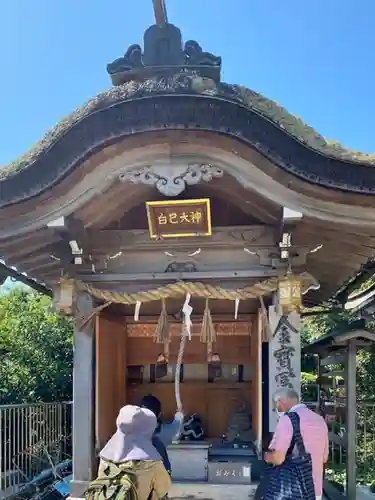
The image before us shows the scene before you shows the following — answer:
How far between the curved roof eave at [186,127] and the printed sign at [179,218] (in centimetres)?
71

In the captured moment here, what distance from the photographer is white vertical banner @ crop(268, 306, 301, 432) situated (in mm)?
5363

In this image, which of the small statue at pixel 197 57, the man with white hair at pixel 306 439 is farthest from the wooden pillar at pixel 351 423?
the small statue at pixel 197 57

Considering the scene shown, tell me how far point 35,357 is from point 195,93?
7.97 meters

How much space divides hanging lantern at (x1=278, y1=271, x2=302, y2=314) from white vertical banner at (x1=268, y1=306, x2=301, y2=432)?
0.97 ft

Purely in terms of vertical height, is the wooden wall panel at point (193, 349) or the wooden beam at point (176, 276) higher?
the wooden beam at point (176, 276)

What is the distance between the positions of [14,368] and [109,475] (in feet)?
25.7

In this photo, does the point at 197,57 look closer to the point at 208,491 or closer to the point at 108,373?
the point at 108,373

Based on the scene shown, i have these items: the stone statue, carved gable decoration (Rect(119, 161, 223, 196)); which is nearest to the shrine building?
carved gable decoration (Rect(119, 161, 223, 196))

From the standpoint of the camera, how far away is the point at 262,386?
5.81 metres

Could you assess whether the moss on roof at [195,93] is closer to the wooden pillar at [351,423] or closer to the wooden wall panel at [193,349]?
the wooden pillar at [351,423]

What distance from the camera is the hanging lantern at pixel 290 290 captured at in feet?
17.0

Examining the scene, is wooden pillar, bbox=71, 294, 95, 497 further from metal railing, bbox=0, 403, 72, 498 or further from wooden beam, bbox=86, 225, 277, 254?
metal railing, bbox=0, 403, 72, 498

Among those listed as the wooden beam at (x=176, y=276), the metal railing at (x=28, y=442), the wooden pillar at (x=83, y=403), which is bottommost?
the metal railing at (x=28, y=442)

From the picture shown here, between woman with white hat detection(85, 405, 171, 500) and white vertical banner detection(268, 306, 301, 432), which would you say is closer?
woman with white hat detection(85, 405, 171, 500)
